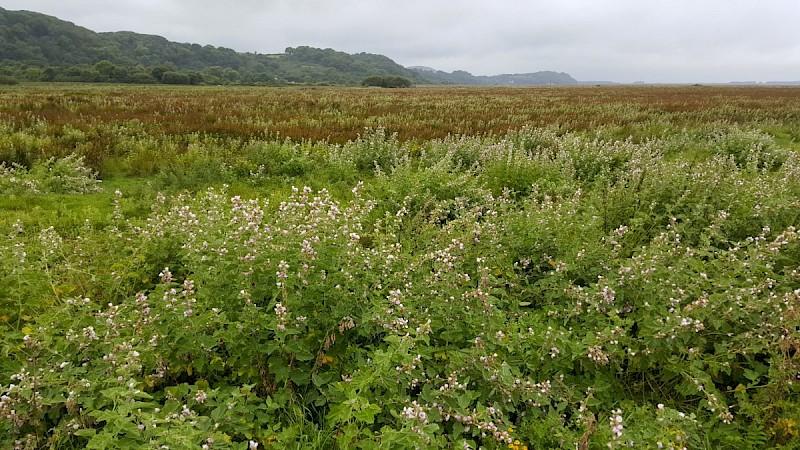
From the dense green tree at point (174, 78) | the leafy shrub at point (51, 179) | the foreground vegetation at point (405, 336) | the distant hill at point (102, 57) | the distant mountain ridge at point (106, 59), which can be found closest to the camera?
the foreground vegetation at point (405, 336)

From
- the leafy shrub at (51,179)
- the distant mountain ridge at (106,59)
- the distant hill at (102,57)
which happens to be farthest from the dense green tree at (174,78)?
the leafy shrub at (51,179)

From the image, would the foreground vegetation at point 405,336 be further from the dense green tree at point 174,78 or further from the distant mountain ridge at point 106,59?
the distant mountain ridge at point 106,59

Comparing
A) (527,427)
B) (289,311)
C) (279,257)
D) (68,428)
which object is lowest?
(527,427)

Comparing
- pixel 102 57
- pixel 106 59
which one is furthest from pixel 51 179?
pixel 102 57

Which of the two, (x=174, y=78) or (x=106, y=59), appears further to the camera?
(x=106, y=59)

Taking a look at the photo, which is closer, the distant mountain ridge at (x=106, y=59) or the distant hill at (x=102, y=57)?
the distant mountain ridge at (x=106, y=59)

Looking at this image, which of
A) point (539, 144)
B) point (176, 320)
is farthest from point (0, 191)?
point (539, 144)

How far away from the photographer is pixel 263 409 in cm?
326

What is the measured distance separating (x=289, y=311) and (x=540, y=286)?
2.84 m

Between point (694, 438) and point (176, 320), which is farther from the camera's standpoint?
point (176, 320)

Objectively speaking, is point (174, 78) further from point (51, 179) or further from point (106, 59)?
point (51, 179)

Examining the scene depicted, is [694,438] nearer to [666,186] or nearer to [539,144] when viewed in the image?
[666,186]

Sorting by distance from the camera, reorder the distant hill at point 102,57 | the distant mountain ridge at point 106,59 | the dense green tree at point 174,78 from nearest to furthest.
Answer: the distant mountain ridge at point 106,59 < the distant hill at point 102,57 < the dense green tree at point 174,78

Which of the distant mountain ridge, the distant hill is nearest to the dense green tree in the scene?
the distant mountain ridge
